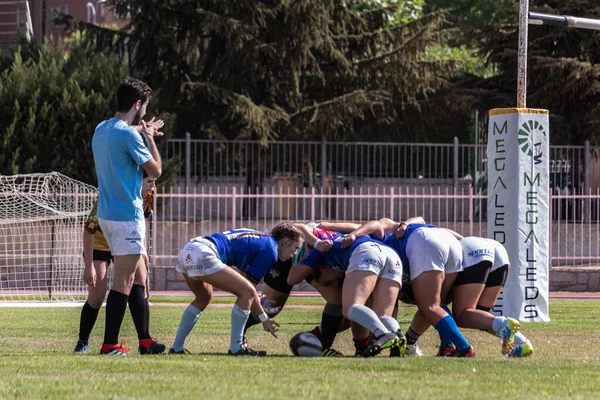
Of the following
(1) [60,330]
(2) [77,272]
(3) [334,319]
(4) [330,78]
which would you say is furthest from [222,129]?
(3) [334,319]

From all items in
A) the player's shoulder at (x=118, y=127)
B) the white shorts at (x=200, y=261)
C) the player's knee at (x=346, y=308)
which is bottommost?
the player's knee at (x=346, y=308)

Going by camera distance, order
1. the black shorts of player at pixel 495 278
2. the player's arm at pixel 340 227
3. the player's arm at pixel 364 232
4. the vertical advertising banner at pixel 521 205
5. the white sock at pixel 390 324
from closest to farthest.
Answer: the white sock at pixel 390 324, the player's arm at pixel 364 232, the player's arm at pixel 340 227, the black shorts of player at pixel 495 278, the vertical advertising banner at pixel 521 205

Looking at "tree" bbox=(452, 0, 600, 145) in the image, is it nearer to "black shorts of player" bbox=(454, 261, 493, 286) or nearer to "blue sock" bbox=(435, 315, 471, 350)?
"black shorts of player" bbox=(454, 261, 493, 286)

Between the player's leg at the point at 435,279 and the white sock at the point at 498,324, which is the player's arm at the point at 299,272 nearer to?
the player's leg at the point at 435,279

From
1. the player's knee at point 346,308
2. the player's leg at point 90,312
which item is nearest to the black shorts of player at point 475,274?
the player's knee at point 346,308

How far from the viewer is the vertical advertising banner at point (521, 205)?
15.1 metres

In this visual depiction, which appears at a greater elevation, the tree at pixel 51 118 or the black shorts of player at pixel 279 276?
the tree at pixel 51 118

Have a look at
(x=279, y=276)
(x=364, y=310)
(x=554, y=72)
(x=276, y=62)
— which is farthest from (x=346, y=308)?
(x=554, y=72)

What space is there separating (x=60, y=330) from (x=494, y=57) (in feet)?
62.7

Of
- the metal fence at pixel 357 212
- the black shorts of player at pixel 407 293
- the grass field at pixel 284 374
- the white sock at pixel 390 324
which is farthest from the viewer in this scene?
the metal fence at pixel 357 212

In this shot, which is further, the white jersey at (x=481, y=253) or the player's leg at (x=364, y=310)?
the white jersey at (x=481, y=253)

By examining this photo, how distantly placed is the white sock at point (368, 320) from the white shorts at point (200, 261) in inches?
46.9

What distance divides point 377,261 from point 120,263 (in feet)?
6.91

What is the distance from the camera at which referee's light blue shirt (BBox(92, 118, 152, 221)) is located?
889cm
